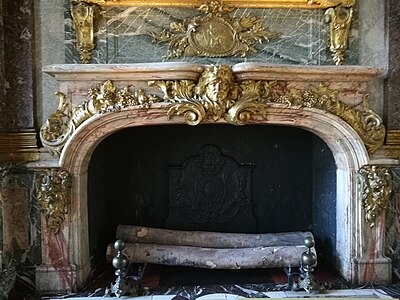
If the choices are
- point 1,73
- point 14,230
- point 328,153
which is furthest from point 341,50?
point 14,230

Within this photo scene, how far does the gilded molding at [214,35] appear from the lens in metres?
2.95

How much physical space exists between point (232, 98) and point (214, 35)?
0.51m

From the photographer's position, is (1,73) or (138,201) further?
(138,201)

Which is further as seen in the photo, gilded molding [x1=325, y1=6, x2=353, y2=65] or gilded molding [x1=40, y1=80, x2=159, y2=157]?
gilded molding [x1=325, y1=6, x2=353, y2=65]

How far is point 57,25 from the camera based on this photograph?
2906mm

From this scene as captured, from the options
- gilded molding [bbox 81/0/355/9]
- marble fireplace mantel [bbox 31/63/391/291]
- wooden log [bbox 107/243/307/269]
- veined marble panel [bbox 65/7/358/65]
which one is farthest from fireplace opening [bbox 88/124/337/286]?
gilded molding [bbox 81/0/355/9]

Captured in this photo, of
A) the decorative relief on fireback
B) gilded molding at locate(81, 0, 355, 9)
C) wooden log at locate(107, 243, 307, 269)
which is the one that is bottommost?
wooden log at locate(107, 243, 307, 269)

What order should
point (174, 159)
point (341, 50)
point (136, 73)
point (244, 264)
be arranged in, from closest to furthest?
point (136, 73) < point (341, 50) < point (244, 264) < point (174, 159)

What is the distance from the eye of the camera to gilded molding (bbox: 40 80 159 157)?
2.80 m

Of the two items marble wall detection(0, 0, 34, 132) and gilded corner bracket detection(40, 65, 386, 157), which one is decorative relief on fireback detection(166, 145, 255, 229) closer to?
Answer: gilded corner bracket detection(40, 65, 386, 157)

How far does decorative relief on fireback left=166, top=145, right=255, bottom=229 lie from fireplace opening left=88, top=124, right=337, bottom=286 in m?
0.01

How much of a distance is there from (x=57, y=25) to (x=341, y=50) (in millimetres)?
2036

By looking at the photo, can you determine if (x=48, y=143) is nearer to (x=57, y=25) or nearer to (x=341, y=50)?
(x=57, y=25)

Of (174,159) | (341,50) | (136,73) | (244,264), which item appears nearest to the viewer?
(136,73)
